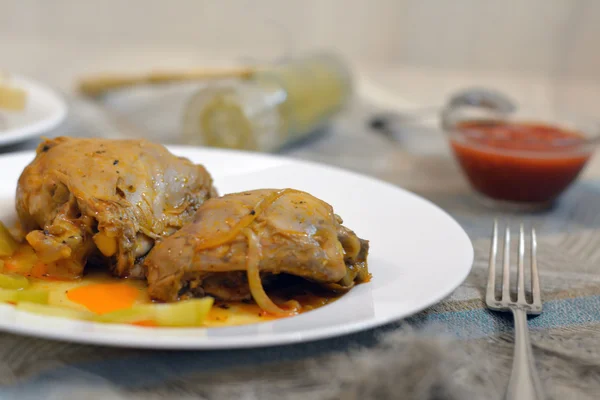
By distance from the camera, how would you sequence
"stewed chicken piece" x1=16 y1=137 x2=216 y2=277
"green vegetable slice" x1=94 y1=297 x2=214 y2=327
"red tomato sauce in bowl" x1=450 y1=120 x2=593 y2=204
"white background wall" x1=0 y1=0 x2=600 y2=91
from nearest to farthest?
"green vegetable slice" x1=94 y1=297 x2=214 y2=327 < "stewed chicken piece" x1=16 y1=137 x2=216 y2=277 < "red tomato sauce in bowl" x1=450 y1=120 x2=593 y2=204 < "white background wall" x1=0 y1=0 x2=600 y2=91

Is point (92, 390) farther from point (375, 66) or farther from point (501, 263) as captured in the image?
point (375, 66)

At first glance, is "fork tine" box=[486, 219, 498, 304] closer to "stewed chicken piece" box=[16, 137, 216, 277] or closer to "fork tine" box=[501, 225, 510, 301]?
"fork tine" box=[501, 225, 510, 301]

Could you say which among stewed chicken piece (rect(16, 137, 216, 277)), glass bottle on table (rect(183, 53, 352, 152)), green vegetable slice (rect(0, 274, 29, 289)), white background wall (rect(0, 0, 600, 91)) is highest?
stewed chicken piece (rect(16, 137, 216, 277))

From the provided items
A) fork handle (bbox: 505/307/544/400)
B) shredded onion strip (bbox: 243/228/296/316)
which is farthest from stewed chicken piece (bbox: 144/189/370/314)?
fork handle (bbox: 505/307/544/400)

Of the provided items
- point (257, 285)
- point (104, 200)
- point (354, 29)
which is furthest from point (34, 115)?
point (354, 29)

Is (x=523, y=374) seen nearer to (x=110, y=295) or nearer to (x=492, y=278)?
(x=492, y=278)
